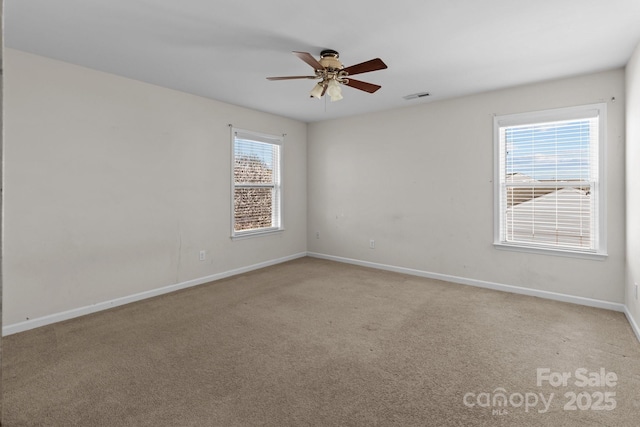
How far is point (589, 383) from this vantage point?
2.22 metres

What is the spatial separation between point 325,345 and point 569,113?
356 cm

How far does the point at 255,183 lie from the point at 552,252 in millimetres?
4046

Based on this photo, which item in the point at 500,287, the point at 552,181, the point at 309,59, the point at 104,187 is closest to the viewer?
the point at 309,59

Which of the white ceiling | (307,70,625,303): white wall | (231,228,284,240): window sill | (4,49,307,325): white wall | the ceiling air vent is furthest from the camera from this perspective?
(231,228,284,240): window sill

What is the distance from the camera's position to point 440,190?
4664mm

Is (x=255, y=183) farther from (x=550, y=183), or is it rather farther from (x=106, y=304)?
(x=550, y=183)

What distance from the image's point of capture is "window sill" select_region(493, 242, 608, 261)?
11.7 feet

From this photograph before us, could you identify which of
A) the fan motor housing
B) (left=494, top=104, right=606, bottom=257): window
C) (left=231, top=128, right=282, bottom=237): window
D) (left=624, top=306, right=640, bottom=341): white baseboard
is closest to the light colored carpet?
(left=624, top=306, right=640, bottom=341): white baseboard

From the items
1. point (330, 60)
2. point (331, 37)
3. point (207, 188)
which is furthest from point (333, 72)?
point (207, 188)

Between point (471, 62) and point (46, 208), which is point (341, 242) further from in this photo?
point (46, 208)

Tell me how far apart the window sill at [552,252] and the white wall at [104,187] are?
3.64 m

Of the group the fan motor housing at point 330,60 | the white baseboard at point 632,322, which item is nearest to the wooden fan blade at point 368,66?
the fan motor housing at point 330,60

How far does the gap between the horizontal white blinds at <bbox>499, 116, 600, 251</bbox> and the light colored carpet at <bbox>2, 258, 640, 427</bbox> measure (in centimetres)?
79

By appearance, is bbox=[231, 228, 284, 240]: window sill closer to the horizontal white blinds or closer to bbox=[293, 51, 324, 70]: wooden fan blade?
bbox=[293, 51, 324, 70]: wooden fan blade
